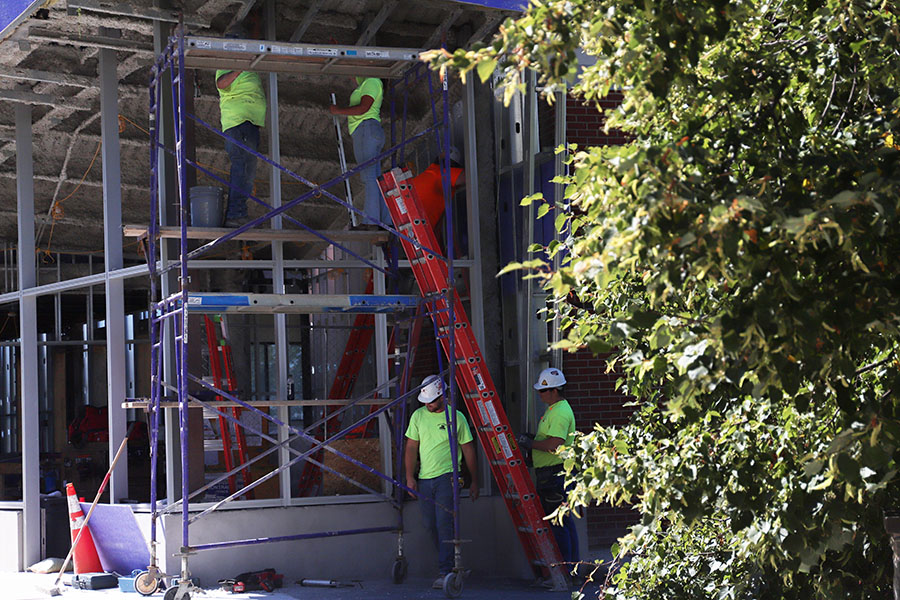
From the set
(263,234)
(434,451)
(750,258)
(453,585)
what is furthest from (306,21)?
(750,258)

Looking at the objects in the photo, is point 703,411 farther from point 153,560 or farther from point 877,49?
point 153,560

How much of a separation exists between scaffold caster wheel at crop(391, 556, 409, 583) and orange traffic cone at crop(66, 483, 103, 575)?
9.34 feet

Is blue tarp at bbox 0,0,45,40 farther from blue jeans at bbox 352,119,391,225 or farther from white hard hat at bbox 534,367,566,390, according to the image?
white hard hat at bbox 534,367,566,390

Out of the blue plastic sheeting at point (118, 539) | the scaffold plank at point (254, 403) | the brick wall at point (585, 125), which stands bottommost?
the blue plastic sheeting at point (118, 539)

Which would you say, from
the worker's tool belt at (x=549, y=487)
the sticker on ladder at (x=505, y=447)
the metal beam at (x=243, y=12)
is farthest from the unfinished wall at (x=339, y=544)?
the metal beam at (x=243, y=12)

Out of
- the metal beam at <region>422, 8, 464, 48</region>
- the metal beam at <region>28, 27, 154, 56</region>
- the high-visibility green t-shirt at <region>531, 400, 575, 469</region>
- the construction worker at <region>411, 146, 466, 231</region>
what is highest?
the metal beam at <region>422, 8, 464, 48</region>

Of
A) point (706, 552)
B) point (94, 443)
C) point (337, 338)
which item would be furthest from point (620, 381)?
point (94, 443)

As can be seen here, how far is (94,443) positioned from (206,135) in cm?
518

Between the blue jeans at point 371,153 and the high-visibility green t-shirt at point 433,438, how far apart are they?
2.01 meters

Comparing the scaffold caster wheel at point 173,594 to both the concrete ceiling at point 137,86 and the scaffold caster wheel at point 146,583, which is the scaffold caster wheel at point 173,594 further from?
the concrete ceiling at point 137,86

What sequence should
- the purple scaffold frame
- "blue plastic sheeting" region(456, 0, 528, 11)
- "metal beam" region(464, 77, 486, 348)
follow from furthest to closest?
"metal beam" region(464, 77, 486, 348)
"blue plastic sheeting" region(456, 0, 528, 11)
the purple scaffold frame

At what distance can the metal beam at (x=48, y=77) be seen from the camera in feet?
36.9

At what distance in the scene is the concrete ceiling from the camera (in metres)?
10.7

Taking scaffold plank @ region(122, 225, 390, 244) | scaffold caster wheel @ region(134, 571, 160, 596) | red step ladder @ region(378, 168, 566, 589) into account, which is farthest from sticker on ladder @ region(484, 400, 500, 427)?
scaffold caster wheel @ region(134, 571, 160, 596)
